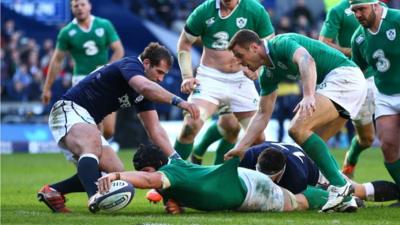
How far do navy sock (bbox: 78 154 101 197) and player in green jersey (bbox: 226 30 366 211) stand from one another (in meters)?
1.37

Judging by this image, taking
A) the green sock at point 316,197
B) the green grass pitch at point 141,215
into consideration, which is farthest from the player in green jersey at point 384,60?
the green sock at point 316,197

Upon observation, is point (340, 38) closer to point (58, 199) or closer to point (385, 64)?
A: point (385, 64)

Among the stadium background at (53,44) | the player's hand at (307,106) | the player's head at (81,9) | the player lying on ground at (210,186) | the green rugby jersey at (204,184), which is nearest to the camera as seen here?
the player's hand at (307,106)

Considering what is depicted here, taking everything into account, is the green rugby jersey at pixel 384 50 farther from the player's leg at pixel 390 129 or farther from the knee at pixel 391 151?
the knee at pixel 391 151

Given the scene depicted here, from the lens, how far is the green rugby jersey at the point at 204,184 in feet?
33.6

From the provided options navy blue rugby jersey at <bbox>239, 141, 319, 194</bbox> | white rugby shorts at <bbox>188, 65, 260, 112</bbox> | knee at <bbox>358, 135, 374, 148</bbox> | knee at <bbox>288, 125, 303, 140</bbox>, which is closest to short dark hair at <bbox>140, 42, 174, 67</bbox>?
navy blue rugby jersey at <bbox>239, 141, 319, 194</bbox>

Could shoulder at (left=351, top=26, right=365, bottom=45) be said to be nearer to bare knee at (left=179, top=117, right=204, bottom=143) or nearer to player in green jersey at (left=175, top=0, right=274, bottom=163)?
player in green jersey at (left=175, top=0, right=274, bottom=163)

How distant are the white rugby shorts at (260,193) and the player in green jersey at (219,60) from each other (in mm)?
3122

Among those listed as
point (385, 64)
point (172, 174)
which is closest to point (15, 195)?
point (172, 174)

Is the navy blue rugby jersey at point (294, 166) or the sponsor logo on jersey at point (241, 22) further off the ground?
the sponsor logo on jersey at point (241, 22)

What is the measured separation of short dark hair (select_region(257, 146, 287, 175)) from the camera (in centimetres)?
1074

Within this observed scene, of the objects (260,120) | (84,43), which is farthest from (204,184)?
(84,43)

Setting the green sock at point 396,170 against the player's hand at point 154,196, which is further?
the green sock at point 396,170

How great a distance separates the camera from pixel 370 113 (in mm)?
14828
